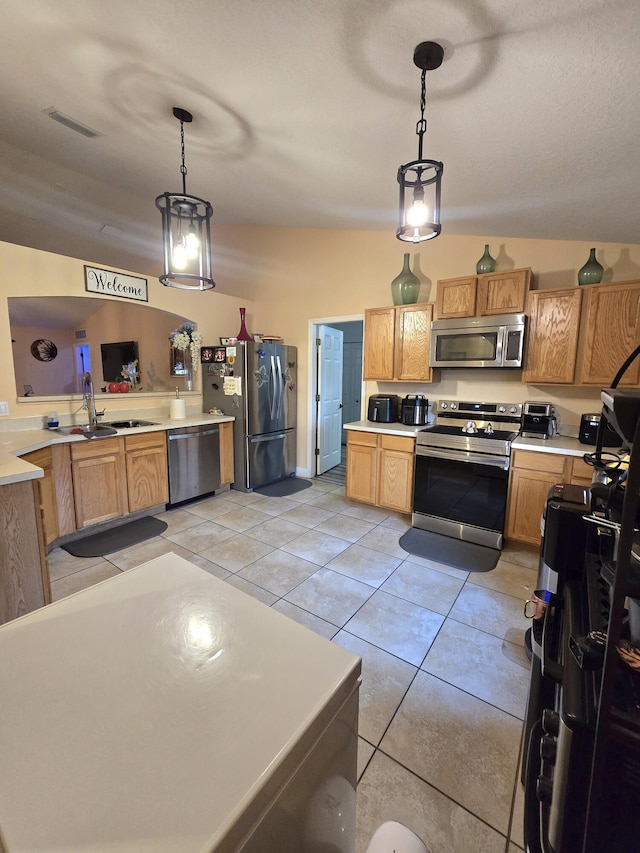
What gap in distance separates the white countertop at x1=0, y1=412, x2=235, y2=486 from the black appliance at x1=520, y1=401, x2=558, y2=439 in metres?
3.03

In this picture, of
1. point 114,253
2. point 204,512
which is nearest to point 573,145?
point 204,512

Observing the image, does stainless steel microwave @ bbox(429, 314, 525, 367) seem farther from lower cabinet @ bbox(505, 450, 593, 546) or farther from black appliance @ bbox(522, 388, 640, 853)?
black appliance @ bbox(522, 388, 640, 853)

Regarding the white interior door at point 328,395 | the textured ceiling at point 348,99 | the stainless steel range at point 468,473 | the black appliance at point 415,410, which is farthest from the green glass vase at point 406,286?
the white interior door at point 328,395

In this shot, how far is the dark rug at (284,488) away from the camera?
14.4 feet

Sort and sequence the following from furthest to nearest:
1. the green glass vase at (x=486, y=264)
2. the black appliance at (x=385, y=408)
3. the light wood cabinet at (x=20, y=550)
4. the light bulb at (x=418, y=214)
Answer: the black appliance at (x=385, y=408) < the green glass vase at (x=486, y=264) < the light wood cabinet at (x=20, y=550) < the light bulb at (x=418, y=214)

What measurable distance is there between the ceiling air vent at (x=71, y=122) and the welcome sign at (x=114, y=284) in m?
1.00

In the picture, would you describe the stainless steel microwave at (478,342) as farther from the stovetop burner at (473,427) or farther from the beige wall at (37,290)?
the beige wall at (37,290)

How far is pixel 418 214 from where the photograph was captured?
1.64 metres

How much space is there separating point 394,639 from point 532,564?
1.49m

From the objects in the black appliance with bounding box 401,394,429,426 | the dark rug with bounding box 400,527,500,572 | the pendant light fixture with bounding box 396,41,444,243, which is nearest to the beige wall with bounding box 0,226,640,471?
the black appliance with bounding box 401,394,429,426

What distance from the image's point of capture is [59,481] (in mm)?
2898

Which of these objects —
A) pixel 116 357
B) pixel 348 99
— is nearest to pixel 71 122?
pixel 348 99

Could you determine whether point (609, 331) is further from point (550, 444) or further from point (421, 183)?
point (421, 183)

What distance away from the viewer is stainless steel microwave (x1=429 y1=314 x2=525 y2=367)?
118 inches
